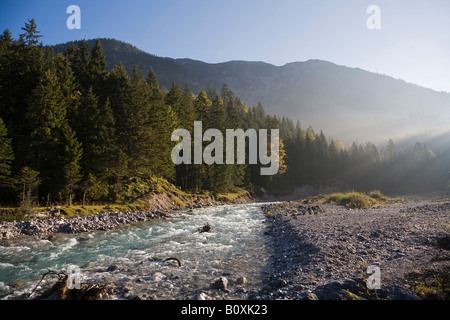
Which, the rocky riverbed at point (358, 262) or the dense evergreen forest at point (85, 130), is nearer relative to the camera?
the rocky riverbed at point (358, 262)

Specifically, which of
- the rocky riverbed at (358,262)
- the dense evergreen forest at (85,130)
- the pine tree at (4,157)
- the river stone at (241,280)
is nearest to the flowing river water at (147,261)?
the river stone at (241,280)

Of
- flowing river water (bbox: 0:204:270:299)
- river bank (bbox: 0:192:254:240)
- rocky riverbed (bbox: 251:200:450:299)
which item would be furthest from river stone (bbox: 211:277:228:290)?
river bank (bbox: 0:192:254:240)

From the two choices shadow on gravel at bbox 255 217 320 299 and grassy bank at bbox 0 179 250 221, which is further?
grassy bank at bbox 0 179 250 221

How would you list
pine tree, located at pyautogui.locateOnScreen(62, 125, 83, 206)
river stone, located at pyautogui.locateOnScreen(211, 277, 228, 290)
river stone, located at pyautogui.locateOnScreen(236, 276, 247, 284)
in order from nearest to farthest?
river stone, located at pyautogui.locateOnScreen(211, 277, 228, 290)
river stone, located at pyautogui.locateOnScreen(236, 276, 247, 284)
pine tree, located at pyautogui.locateOnScreen(62, 125, 83, 206)

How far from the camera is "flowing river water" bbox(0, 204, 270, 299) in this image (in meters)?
8.13

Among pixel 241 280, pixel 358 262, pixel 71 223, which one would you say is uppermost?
pixel 358 262

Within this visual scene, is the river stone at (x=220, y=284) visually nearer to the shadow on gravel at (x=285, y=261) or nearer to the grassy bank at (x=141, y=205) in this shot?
the shadow on gravel at (x=285, y=261)

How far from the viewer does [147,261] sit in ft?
36.3

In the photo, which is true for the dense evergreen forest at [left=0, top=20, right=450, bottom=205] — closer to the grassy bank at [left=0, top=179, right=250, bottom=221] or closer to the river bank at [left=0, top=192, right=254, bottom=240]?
the grassy bank at [left=0, top=179, right=250, bottom=221]

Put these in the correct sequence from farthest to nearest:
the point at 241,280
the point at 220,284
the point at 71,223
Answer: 1. the point at 71,223
2. the point at 241,280
3. the point at 220,284

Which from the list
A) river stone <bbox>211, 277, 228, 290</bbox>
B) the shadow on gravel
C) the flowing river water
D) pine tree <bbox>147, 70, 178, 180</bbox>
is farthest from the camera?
pine tree <bbox>147, 70, 178, 180</bbox>

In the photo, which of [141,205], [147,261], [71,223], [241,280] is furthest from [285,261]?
[141,205]

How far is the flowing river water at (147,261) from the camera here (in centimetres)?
813

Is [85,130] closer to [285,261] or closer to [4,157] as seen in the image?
[4,157]
